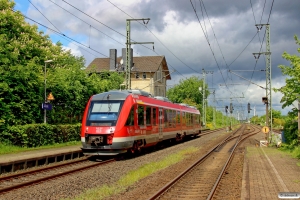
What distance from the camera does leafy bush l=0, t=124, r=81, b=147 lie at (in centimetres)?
2170

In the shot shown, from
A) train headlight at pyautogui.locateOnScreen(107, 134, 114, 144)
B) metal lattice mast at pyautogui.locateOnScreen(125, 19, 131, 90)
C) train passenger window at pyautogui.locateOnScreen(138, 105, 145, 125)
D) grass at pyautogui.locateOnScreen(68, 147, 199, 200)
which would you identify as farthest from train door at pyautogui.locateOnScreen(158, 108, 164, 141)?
train headlight at pyautogui.locateOnScreen(107, 134, 114, 144)

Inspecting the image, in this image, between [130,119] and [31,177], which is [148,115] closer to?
[130,119]

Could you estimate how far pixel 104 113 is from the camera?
59.6ft

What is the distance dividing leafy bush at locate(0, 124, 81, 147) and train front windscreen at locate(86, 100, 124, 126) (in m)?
5.67

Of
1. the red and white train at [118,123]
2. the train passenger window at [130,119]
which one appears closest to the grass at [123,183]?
the red and white train at [118,123]

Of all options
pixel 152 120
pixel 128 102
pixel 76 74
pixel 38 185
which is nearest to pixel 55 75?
pixel 76 74

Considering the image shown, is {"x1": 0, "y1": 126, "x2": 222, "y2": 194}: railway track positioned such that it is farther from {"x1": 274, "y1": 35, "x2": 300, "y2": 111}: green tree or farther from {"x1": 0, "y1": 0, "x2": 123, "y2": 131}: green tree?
{"x1": 274, "y1": 35, "x2": 300, "y2": 111}: green tree

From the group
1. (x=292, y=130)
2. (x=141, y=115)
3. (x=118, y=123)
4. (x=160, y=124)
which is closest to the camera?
(x=118, y=123)

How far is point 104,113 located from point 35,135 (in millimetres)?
6882

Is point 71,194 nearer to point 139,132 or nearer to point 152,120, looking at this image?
point 139,132

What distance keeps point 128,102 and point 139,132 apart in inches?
80.6

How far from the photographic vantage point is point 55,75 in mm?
29094

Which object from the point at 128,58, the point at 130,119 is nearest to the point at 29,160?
the point at 130,119

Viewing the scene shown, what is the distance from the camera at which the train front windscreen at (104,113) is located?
1780cm
